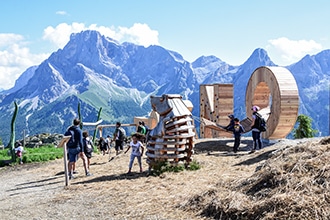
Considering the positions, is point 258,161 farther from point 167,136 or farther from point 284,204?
point 284,204

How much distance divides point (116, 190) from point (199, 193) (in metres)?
2.26

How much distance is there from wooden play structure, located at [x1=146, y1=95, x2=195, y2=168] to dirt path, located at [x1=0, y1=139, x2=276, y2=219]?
574mm

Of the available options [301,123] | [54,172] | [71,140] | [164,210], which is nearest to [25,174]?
[54,172]

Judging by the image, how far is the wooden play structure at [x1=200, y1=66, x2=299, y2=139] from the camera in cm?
1343

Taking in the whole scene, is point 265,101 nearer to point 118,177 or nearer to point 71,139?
point 118,177

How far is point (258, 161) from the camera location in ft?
34.7

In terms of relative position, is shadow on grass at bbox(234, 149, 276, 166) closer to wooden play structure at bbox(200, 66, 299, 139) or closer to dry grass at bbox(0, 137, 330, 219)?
dry grass at bbox(0, 137, 330, 219)

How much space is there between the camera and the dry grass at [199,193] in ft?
18.1

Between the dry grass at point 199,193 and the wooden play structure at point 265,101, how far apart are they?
2.91 m

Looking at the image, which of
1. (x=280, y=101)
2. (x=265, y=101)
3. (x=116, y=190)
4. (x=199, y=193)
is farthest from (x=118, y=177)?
(x=265, y=101)

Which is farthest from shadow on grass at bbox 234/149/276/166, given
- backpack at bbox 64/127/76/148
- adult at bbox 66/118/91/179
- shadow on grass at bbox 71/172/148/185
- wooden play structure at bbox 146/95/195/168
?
backpack at bbox 64/127/76/148

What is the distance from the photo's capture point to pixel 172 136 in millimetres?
10008

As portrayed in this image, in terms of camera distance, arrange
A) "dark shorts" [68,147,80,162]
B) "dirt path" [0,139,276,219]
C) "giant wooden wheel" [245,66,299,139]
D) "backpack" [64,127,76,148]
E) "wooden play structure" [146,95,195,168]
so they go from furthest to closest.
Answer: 1. "giant wooden wheel" [245,66,299,139]
2. "dark shorts" [68,147,80,162]
3. "backpack" [64,127,76,148]
4. "wooden play structure" [146,95,195,168]
5. "dirt path" [0,139,276,219]

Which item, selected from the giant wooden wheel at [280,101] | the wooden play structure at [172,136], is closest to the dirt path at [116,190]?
the wooden play structure at [172,136]
